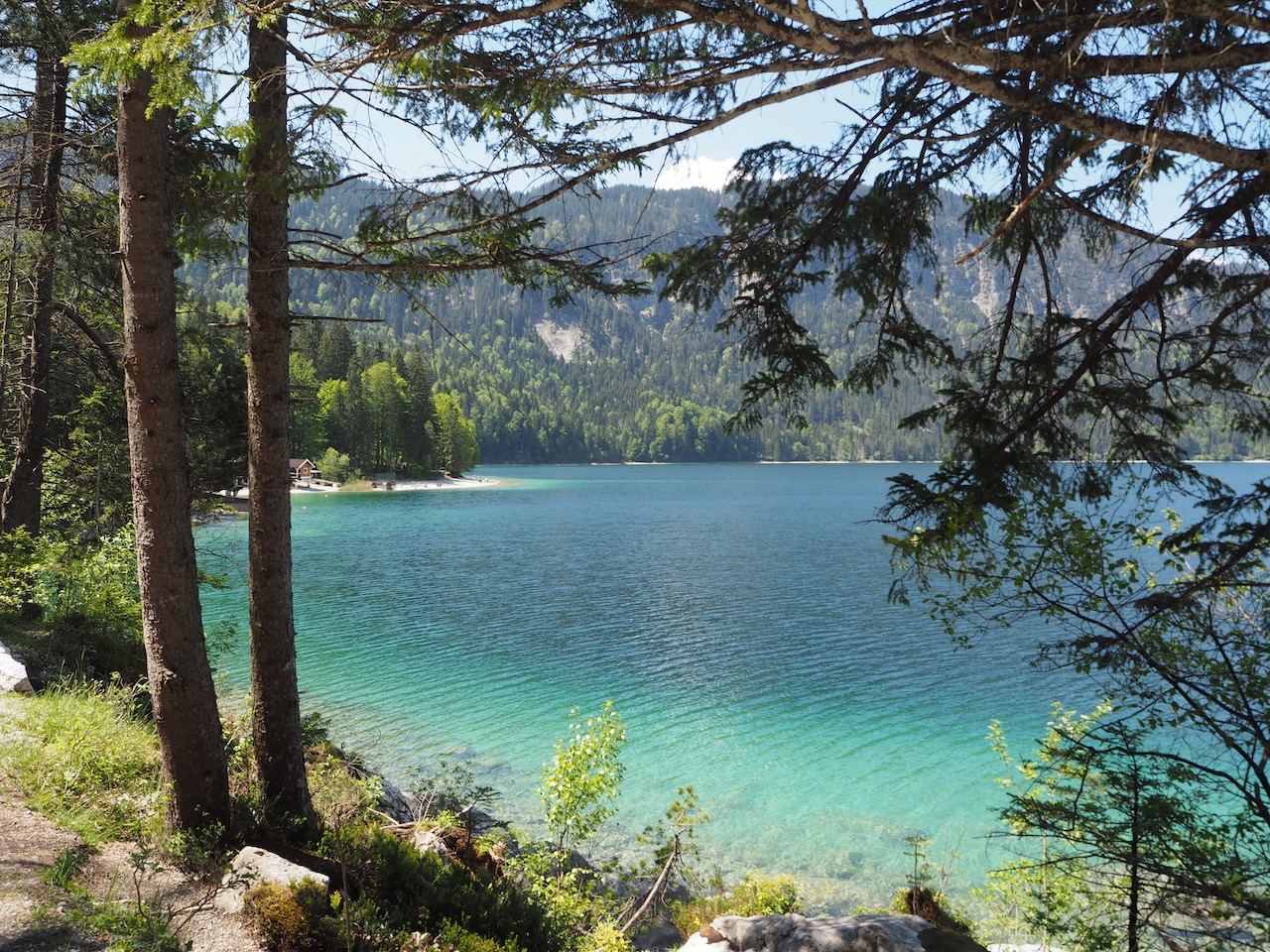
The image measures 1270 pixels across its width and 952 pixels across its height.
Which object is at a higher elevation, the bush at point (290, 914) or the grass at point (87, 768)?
the grass at point (87, 768)

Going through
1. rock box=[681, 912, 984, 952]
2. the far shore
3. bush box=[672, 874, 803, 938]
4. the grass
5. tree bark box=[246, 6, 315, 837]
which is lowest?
bush box=[672, 874, 803, 938]

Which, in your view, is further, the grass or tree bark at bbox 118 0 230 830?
the grass

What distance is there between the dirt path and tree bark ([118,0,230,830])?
1.59 feet

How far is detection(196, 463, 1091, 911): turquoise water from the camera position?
1058 cm

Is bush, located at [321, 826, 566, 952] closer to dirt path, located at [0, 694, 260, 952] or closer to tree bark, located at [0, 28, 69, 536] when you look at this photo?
dirt path, located at [0, 694, 260, 952]

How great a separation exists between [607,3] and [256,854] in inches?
201

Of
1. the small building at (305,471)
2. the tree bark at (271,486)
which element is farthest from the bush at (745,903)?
the small building at (305,471)

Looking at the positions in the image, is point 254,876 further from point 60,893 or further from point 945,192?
point 945,192

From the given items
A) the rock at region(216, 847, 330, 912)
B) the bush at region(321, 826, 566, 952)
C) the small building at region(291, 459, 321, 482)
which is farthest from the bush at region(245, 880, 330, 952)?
the small building at region(291, 459, 321, 482)

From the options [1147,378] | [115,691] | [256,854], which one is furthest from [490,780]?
[1147,378]

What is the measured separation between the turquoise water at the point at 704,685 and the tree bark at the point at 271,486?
4307 millimetres

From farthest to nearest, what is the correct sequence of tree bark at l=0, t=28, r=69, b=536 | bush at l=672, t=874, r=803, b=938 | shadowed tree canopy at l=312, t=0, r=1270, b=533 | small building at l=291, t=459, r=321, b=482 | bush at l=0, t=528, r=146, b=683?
small building at l=291, t=459, r=321, b=482 < bush at l=0, t=528, r=146, b=683 < tree bark at l=0, t=28, r=69, b=536 < bush at l=672, t=874, r=803, b=938 < shadowed tree canopy at l=312, t=0, r=1270, b=533

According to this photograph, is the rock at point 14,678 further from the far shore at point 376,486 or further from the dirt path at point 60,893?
the far shore at point 376,486

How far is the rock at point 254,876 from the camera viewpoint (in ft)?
13.6
